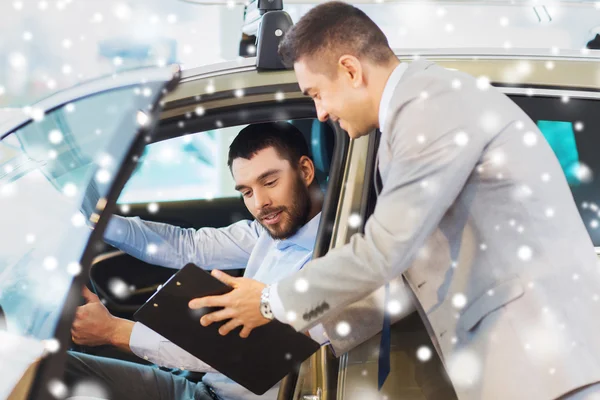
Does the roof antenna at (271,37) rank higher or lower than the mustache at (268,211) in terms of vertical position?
higher

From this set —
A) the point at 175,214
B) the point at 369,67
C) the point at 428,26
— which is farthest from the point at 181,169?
the point at 428,26

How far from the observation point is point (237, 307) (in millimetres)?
1436

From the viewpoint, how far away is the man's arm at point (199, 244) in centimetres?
236

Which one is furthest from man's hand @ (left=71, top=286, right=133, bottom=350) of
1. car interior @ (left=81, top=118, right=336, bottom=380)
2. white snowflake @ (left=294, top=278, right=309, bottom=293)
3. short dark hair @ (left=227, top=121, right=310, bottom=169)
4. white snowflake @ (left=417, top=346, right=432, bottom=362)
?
white snowflake @ (left=417, top=346, right=432, bottom=362)

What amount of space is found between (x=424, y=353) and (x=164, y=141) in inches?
35.1

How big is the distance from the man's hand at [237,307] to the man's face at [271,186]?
25.7 inches

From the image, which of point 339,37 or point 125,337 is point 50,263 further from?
point 339,37

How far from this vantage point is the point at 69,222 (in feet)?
5.41

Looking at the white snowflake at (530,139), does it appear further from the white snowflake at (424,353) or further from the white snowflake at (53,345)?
the white snowflake at (53,345)

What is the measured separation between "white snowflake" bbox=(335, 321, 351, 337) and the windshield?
1.97 feet

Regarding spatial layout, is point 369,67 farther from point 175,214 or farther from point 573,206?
point 175,214

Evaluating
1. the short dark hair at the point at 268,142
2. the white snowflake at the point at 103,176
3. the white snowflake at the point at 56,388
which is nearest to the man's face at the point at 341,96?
the white snowflake at the point at 103,176

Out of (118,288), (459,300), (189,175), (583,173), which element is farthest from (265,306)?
(189,175)

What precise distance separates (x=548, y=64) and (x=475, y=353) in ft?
2.70
